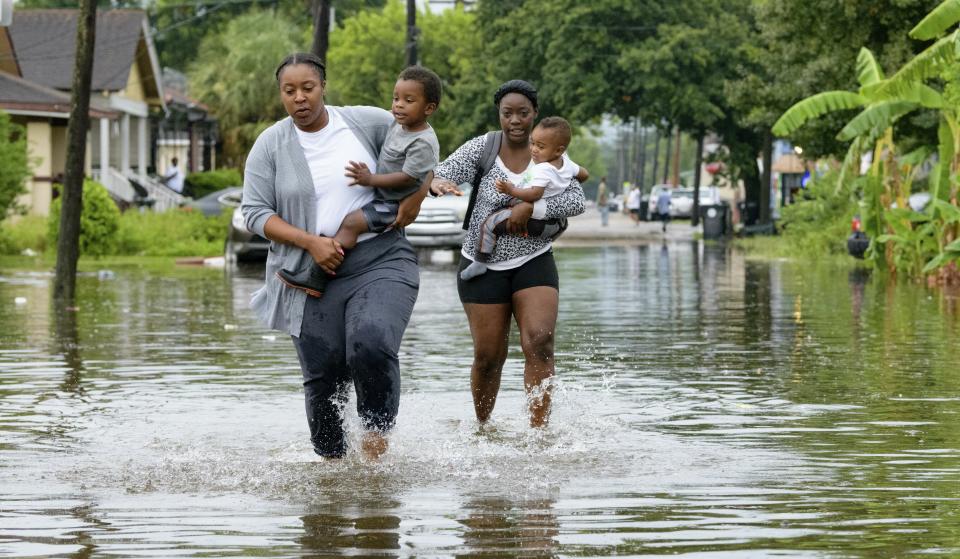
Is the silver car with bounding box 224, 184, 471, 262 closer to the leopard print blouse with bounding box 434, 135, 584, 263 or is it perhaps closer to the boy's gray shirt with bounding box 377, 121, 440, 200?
the leopard print blouse with bounding box 434, 135, 584, 263

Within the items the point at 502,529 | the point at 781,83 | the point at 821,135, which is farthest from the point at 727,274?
the point at 502,529

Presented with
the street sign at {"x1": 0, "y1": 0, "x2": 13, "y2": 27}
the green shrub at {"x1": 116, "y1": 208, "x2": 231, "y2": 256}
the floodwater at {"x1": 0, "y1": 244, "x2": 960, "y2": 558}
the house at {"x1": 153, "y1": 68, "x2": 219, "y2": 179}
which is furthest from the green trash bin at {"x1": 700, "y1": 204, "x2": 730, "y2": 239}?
the street sign at {"x1": 0, "y1": 0, "x2": 13, "y2": 27}

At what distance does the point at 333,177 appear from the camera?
25.9 feet

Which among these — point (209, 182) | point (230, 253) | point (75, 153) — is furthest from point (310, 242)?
point (209, 182)

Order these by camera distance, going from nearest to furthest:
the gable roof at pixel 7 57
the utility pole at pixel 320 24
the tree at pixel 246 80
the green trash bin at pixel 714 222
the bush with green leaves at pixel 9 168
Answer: the utility pole at pixel 320 24 < the bush with green leaves at pixel 9 168 < the gable roof at pixel 7 57 < the green trash bin at pixel 714 222 < the tree at pixel 246 80

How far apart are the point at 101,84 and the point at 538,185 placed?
137 ft

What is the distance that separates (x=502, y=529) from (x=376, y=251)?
1.72m

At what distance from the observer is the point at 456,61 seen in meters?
65.8

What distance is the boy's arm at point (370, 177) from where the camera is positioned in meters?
7.78

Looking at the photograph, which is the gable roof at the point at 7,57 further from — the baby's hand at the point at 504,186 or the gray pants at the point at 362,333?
the gray pants at the point at 362,333

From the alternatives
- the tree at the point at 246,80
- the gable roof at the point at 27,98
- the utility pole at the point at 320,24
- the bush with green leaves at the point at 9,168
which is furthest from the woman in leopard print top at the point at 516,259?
the tree at the point at 246,80

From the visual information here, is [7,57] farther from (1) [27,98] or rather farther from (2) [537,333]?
(2) [537,333]

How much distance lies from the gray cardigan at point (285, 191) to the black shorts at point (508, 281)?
4.60 ft

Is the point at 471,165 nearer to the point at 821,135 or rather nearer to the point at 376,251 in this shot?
the point at 376,251
